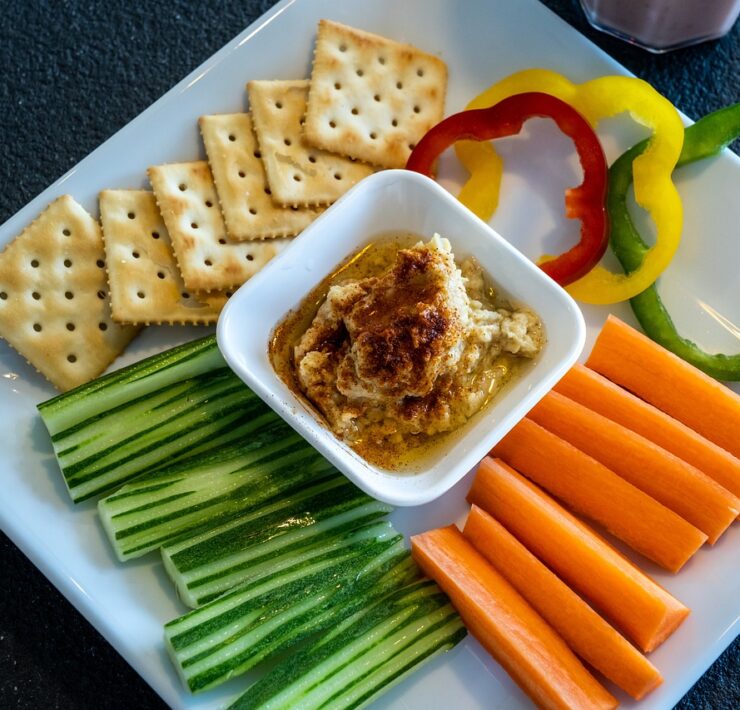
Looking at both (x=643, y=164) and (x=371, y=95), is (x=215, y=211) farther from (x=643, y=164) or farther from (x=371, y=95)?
(x=643, y=164)

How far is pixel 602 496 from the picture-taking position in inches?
109

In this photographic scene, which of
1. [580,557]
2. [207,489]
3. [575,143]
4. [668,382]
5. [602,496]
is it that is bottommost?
[207,489]

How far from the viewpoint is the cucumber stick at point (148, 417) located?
2.80 meters

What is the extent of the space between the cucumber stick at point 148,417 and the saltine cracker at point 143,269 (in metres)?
0.14

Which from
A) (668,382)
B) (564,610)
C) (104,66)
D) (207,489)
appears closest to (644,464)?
(668,382)

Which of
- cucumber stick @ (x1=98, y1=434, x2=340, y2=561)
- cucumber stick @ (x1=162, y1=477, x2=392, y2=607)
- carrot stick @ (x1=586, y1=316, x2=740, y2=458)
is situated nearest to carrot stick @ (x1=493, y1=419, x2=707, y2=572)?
carrot stick @ (x1=586, y1=316, x2=740, y2=458)

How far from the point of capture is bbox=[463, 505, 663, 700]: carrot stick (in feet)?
8.48

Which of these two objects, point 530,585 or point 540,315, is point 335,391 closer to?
point 540,315

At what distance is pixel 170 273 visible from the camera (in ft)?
9.87

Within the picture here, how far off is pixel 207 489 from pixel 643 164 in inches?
68.2

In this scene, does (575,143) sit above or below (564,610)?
above

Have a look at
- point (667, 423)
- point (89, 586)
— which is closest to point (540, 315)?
point (667, 423)

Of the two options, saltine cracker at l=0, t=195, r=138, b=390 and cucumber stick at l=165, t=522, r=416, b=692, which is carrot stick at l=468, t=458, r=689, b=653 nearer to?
cucumber stick at l=165, t=522, r=416, b=692

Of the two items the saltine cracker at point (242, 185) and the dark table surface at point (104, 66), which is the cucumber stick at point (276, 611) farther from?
the dark table surface at point (104, 66)
